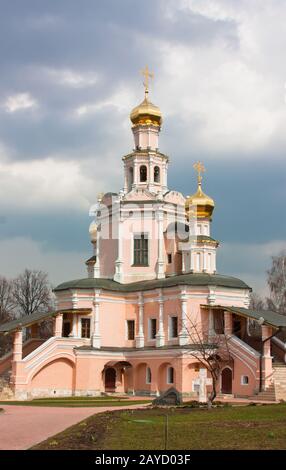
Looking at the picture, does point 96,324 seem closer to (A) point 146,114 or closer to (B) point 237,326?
(B) point 237,326

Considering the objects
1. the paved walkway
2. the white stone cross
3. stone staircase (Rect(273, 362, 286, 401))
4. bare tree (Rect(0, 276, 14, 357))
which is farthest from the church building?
bare tree (Rect(0, 276, 14, 357))

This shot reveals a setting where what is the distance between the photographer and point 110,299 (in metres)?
43.1

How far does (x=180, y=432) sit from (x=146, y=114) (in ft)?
115

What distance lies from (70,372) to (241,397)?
34.9 feet

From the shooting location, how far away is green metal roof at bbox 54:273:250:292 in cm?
4025

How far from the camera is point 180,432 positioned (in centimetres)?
1620

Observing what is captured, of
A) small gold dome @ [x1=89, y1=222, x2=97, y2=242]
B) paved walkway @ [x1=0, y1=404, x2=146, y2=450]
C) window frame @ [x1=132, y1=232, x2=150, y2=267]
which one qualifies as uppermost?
small gold dome @ [x1=89, y1=222, x2=97, y2=242]

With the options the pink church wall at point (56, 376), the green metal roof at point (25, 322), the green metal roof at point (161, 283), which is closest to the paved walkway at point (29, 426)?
the pink church wall at point (56, 376)

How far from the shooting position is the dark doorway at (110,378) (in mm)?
42406

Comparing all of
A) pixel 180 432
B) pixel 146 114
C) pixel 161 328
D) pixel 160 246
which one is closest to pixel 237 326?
pixel 161 328

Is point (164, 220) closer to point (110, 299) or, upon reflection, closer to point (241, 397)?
point (110, 299)

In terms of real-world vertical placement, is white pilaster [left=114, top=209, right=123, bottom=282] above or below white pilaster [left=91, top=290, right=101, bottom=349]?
above

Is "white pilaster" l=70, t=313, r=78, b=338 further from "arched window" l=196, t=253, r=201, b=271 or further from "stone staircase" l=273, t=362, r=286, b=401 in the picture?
"stone staircase" l=273, t=362, r=286, b=401

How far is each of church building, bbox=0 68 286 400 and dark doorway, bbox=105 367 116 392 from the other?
0.07 metres
